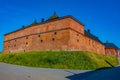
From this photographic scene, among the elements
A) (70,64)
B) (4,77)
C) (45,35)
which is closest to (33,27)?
(45,35)

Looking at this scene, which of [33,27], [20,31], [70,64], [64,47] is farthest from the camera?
[20,31]

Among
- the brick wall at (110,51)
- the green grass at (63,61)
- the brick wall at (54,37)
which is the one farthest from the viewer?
the brick wall at (110,51)

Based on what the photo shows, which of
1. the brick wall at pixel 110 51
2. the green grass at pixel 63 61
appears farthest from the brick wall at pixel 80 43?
the brick wall at pixel 110 51

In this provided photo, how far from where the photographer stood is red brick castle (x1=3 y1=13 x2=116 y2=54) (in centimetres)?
4522

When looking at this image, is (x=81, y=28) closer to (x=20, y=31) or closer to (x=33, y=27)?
(x=33, y=27)

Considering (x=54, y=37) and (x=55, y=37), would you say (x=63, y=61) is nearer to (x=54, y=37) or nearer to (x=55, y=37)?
(x=55, y=37)

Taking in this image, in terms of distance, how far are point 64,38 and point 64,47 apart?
232 cm

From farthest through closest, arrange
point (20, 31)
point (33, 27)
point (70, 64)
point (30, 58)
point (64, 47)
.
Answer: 1. point (20, 31)
2. point (33, 27)
3. point (64, 47)
4. point (30, 58)
5. point (70, 64)

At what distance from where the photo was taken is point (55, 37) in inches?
1852

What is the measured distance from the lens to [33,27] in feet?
176

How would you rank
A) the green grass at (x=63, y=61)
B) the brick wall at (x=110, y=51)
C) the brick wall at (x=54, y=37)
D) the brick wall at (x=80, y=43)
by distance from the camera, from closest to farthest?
the green grass at (x=63, y=61)
the brick wall at (x=80, y=43)
the brick wall at (x=54, y=37)
the brick wall at (x=110, y=51)

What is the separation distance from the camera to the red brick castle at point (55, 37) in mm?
45219

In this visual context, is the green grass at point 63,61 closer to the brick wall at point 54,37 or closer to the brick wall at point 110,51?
the brick wall at point 54,37

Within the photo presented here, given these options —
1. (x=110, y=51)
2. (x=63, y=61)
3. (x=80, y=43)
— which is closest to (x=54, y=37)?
(x=80, y=43)
